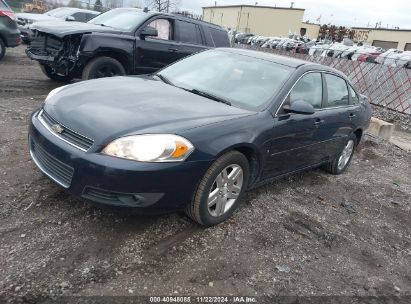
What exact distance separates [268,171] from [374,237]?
1351 mm

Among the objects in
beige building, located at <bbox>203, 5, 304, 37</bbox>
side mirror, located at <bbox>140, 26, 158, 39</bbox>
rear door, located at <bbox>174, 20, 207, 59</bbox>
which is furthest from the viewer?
beige building, located at <bbox>203, 5, 304, 37</bbox>

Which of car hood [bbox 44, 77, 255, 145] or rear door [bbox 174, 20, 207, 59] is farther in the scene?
rear door [bbox 174, 20, 207, 59]

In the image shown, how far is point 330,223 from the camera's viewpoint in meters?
4.35

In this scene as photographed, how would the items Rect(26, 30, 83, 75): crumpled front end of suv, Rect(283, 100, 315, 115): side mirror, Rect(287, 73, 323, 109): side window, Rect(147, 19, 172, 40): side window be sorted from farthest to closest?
Rect(147, 19, 172, 40): side window, Rect(26, 30, 83, 75): crumpled front end of suv, Rect(287, 73, 323, 109): side window, Rect(283, 100, 315, 115): side mirror

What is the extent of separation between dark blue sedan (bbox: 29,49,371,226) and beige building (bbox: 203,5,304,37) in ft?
200

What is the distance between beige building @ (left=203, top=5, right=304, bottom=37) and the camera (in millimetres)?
62406

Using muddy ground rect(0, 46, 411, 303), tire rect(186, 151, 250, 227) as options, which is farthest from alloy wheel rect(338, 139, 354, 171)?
tire rect(186, 151, 250, 227)

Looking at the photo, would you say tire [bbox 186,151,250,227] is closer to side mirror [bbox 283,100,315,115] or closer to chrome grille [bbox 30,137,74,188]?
side mirror [bbox 283,100,315,115]

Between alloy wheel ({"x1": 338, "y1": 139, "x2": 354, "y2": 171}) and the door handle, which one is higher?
the door handle

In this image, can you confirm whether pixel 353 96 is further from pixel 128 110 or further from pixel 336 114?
pixel 128 110

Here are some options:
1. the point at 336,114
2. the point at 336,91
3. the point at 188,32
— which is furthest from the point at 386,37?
the point at 336,114

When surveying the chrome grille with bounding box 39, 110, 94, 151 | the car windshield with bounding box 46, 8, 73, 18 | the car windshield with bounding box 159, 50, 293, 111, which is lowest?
the car windshield with bounding box 46, 8, 73, 18

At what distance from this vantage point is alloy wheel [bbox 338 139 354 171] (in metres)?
5.90

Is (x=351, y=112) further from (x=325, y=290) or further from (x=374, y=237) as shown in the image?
(x=325, y=290)
